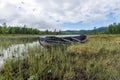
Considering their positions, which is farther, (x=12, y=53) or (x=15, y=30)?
(x=15, y=30)

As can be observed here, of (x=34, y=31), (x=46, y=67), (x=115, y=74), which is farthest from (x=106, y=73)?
(x=34, y=31)

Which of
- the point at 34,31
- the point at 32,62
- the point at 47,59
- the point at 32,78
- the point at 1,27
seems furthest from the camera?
the point at 34,31

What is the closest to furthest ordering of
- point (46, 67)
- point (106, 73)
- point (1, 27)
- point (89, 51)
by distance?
point (106, 73) < point (46, 67) < point (89, 51) < point (1, 27)

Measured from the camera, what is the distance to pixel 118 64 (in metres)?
8.05

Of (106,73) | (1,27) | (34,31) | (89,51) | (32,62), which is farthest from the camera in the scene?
(34,31)

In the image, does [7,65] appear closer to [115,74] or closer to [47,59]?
[47,59]

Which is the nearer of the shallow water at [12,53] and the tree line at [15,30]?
the shallow water at [12,53]

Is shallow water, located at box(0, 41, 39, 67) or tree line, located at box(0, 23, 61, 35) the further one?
tree line, located at box(0, 23, 61, 35)

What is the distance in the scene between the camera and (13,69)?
7.77 m

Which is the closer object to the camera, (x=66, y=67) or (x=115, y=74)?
(x=115, y=74)

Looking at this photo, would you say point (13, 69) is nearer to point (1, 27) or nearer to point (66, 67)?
point (66, 67)

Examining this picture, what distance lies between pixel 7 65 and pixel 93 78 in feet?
11.6

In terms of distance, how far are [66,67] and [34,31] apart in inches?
3305

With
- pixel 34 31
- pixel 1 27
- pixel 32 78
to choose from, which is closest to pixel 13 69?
pixel 32 78
